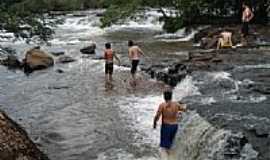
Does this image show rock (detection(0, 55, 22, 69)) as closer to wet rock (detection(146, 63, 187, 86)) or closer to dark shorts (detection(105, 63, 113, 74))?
dark shorts (detection(105, 63, 113, 74))

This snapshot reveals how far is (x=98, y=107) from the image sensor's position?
19.3 meters

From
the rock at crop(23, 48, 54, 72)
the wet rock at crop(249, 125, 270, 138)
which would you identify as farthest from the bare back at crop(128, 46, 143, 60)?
the wet rock at crop(249, 125, 270, 138)

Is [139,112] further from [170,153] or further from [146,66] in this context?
[146,66]

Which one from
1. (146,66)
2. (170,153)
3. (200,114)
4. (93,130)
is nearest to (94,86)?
(146,66)

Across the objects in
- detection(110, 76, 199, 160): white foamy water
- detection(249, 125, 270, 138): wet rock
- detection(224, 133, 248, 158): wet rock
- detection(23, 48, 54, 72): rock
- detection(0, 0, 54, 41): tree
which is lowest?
detection(23, 48, 54, 72): rock

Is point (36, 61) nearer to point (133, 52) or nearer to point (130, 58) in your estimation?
point (130, 58)

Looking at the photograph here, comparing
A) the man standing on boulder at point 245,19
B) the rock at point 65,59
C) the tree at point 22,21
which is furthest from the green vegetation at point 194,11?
the tree at point 22,21

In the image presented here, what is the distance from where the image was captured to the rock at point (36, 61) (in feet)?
89.4

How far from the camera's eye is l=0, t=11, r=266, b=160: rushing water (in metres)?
15.0

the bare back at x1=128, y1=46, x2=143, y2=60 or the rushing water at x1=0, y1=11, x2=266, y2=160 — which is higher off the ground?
the bare back at x1=128, y1=46, x2=143, y2=60

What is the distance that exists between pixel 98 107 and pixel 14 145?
7152 mm

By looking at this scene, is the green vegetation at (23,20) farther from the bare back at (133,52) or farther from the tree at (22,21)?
the bare back at (133,52)

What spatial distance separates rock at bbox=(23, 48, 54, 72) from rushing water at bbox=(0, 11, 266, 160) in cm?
54

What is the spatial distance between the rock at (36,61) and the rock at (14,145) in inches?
538
